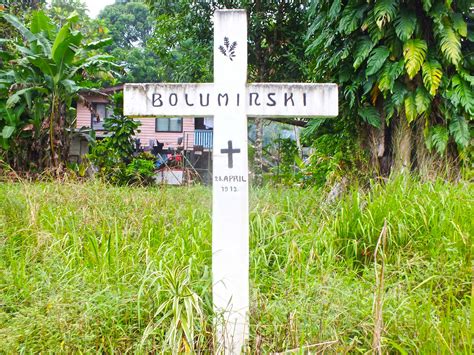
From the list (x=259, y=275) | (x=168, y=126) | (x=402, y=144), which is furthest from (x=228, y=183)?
(x=168, y=126)

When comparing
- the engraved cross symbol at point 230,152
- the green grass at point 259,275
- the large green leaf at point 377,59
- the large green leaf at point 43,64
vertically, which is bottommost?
the green grass at point 259,275

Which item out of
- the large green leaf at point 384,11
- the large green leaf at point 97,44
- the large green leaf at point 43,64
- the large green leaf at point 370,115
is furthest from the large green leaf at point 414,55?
the large green leaf at point 97,44

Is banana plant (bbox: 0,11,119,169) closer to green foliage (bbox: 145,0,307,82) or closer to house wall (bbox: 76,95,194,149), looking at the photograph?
green foliage (bbox: 145,0,307,82)

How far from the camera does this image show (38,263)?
3.53 meters

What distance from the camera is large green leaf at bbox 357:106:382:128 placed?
5.16 meters

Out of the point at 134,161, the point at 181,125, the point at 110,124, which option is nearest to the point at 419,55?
the point at 134,161

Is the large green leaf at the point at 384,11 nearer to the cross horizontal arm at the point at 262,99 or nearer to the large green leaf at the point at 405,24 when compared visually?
the large green leaf at the point at 405,24

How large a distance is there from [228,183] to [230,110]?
1.37 ft

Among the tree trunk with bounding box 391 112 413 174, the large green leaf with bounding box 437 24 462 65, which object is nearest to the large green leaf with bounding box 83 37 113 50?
the tree trunk with bounding box 391 112 413 174

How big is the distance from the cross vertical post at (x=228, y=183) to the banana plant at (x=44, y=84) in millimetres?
6099

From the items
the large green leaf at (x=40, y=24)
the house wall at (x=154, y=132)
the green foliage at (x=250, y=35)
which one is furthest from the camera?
the house wall at (x=154, y=132)

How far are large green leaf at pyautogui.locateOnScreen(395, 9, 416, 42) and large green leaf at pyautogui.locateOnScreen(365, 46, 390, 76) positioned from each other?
212 mm

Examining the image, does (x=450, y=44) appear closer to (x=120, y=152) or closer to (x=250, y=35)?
(x=250, y=35)

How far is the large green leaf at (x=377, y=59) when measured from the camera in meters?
4.89
